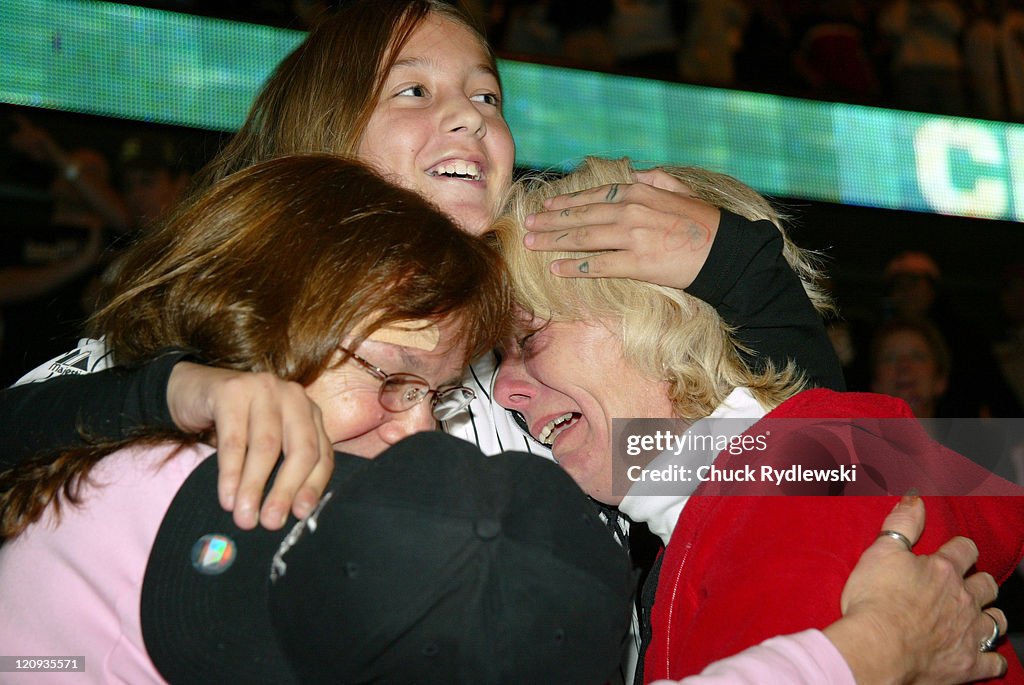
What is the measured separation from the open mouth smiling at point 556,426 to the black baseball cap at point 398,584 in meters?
0.63

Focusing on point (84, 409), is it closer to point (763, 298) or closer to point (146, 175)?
point (763, 298)

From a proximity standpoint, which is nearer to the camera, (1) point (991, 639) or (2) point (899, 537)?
(2) point (899, 537)

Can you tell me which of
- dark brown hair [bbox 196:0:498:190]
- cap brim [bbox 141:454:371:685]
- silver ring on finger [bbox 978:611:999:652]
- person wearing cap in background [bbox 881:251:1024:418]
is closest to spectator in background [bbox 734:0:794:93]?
person wearing cap in background [bbox 881:251:1024:418]

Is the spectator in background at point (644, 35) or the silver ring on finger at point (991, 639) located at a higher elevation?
the spectator in background at point (644, 35)

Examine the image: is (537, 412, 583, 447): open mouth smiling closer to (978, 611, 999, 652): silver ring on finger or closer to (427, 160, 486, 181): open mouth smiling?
(427, 160, 486, 181): open mouth smiling

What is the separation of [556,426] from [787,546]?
0.58 m

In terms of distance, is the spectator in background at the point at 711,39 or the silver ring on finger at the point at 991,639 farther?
the spectator in background at the point at 711,39

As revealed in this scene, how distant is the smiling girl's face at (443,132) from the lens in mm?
1633

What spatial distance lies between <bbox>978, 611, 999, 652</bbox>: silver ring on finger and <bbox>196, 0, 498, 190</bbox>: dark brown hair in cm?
119

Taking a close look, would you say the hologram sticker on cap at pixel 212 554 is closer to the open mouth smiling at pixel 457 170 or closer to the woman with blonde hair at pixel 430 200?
the woman with blonde hair at pixel 430 200

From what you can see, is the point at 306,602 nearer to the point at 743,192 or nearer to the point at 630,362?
the point at 630,362

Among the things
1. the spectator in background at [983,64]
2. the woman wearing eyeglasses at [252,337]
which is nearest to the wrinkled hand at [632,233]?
the woman wearing eyeglasses at [252,337]

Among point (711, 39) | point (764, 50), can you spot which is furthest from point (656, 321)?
point (764, 50)

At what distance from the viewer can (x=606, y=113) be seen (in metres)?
4.09
